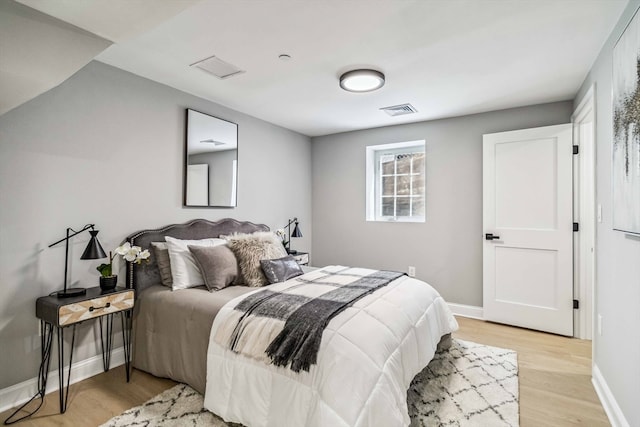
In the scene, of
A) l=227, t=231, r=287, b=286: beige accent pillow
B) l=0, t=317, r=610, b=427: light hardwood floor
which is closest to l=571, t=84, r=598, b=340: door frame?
l=0, t=317, r=610, b=427: light hardwood floor

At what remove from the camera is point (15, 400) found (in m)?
2.14

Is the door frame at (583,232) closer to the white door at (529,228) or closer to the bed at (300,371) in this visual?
the white door at (529,228)

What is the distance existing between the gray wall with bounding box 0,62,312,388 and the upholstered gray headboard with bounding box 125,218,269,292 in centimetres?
9

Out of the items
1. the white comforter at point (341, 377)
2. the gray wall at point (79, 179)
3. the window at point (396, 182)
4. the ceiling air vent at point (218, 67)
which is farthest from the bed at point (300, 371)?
the window at point (396, 182)

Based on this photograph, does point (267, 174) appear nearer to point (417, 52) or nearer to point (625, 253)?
point (417, 52)

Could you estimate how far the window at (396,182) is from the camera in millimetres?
4473

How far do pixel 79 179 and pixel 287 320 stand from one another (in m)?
1.94

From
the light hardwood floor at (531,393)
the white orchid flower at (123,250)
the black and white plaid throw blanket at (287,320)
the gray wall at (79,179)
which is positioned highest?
the gray wall at (79,179)

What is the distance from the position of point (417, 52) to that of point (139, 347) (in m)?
3.09

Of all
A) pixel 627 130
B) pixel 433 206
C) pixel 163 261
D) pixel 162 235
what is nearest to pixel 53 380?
pixel 163 261

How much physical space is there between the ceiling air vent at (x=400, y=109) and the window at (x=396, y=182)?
1.98 ft

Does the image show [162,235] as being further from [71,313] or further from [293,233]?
[293,233]

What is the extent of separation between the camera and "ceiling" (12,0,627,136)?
6.02 feet

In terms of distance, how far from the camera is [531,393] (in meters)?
2.32
